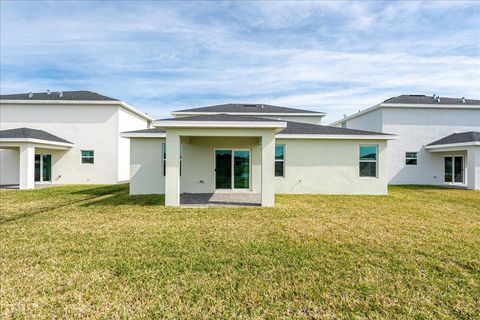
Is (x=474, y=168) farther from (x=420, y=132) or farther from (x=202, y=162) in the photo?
(x=202, y=162)

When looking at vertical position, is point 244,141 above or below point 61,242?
above

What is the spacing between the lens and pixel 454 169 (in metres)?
19.8

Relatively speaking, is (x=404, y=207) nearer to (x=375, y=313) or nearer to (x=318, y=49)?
(x=375, y=313)

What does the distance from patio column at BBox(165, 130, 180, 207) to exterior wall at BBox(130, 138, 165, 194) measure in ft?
13.3

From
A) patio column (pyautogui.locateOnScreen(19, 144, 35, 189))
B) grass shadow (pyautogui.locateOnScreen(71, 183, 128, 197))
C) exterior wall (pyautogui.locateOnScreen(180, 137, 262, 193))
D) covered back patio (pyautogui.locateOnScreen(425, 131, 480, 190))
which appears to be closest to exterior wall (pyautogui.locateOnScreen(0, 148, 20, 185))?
patio column (pyautogui.locateOnScreen(19, 144, 35, 189))

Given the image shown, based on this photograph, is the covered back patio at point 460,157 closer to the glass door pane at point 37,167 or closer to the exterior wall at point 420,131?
the exterior wall at point 420,131

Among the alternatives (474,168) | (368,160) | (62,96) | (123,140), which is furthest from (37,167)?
(474,168)

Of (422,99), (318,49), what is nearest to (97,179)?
(318,49)

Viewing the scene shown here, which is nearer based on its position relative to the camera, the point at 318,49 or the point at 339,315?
the point at 339,315

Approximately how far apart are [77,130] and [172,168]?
554 inches

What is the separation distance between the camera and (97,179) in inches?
776

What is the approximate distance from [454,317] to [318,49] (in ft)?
49.1

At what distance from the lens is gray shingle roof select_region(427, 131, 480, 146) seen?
1736 cm

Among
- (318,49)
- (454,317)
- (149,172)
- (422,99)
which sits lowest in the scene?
(454,317)
